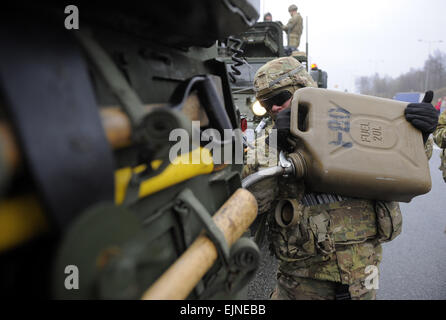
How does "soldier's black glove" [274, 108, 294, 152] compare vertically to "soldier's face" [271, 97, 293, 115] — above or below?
below

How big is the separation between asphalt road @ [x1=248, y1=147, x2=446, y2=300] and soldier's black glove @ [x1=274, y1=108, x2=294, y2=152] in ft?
5.38

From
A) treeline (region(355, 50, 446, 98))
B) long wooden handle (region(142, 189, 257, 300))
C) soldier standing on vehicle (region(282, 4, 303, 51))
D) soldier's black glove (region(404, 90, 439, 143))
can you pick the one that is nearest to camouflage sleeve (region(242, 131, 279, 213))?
long wooden handle (region(142, 189, 257, 300))

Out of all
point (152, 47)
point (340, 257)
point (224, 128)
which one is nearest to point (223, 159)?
point (224, 128)

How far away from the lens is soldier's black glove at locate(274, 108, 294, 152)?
149 cm

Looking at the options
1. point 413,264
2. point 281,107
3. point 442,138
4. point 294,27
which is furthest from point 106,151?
point 294,27

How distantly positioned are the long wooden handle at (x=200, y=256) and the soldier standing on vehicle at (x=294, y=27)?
345 inches

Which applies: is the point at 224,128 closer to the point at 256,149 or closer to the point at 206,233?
the point at 206,233

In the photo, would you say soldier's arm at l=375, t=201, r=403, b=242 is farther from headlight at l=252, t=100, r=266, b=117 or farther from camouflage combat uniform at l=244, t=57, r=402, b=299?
headlight at l=252, t=100, r=266, b=117

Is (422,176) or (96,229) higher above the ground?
(96,229)

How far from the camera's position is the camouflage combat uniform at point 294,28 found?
866 cm

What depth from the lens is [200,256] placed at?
673 millimetres

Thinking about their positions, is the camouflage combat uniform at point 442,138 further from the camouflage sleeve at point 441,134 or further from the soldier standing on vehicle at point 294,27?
the soldier standing on vehicle at point 294,27

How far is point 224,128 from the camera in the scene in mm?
779

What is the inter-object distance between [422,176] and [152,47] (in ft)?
4.58
